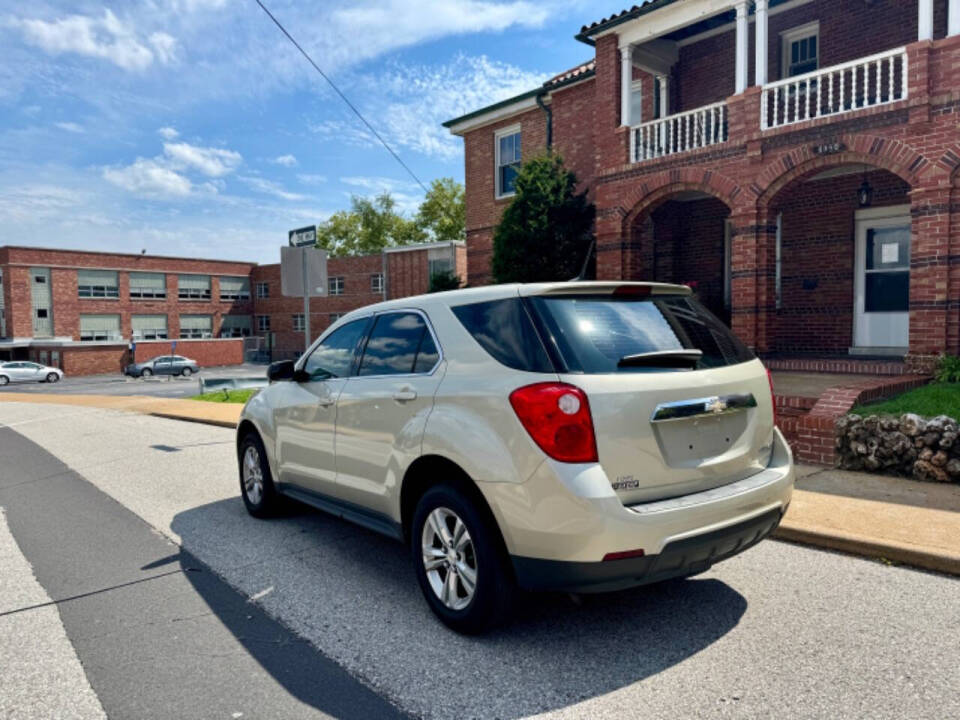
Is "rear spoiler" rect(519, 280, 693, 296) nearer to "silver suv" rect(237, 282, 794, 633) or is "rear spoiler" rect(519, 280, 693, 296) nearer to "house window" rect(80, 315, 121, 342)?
"silver suv" rect(237, 282, 794, 633)

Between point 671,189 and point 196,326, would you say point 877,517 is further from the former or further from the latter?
point 196,326

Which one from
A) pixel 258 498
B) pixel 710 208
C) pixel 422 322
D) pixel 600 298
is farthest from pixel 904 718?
pixel 710 208

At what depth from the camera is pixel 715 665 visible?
315cm

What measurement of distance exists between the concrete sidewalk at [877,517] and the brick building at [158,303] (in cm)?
3796

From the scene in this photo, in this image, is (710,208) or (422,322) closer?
(422,322)

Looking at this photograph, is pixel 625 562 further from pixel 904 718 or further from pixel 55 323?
pixel 55 323

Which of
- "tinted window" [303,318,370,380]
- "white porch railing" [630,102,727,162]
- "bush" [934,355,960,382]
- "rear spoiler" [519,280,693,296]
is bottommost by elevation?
"bush" [934,355,960,382]

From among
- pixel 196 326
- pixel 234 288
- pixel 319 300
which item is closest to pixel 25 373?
pixel 196 326

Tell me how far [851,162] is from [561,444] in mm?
9579

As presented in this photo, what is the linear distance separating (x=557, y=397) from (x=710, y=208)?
12.4 meters

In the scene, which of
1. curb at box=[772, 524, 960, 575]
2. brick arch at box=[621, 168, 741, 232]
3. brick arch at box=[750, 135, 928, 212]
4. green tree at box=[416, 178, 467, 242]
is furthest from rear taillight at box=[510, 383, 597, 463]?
green tree at box=[416, 178, 467, 242]

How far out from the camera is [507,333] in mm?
3447

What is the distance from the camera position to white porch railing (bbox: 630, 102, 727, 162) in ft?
41.3

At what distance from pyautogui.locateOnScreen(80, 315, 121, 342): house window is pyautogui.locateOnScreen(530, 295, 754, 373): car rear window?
204 feet
